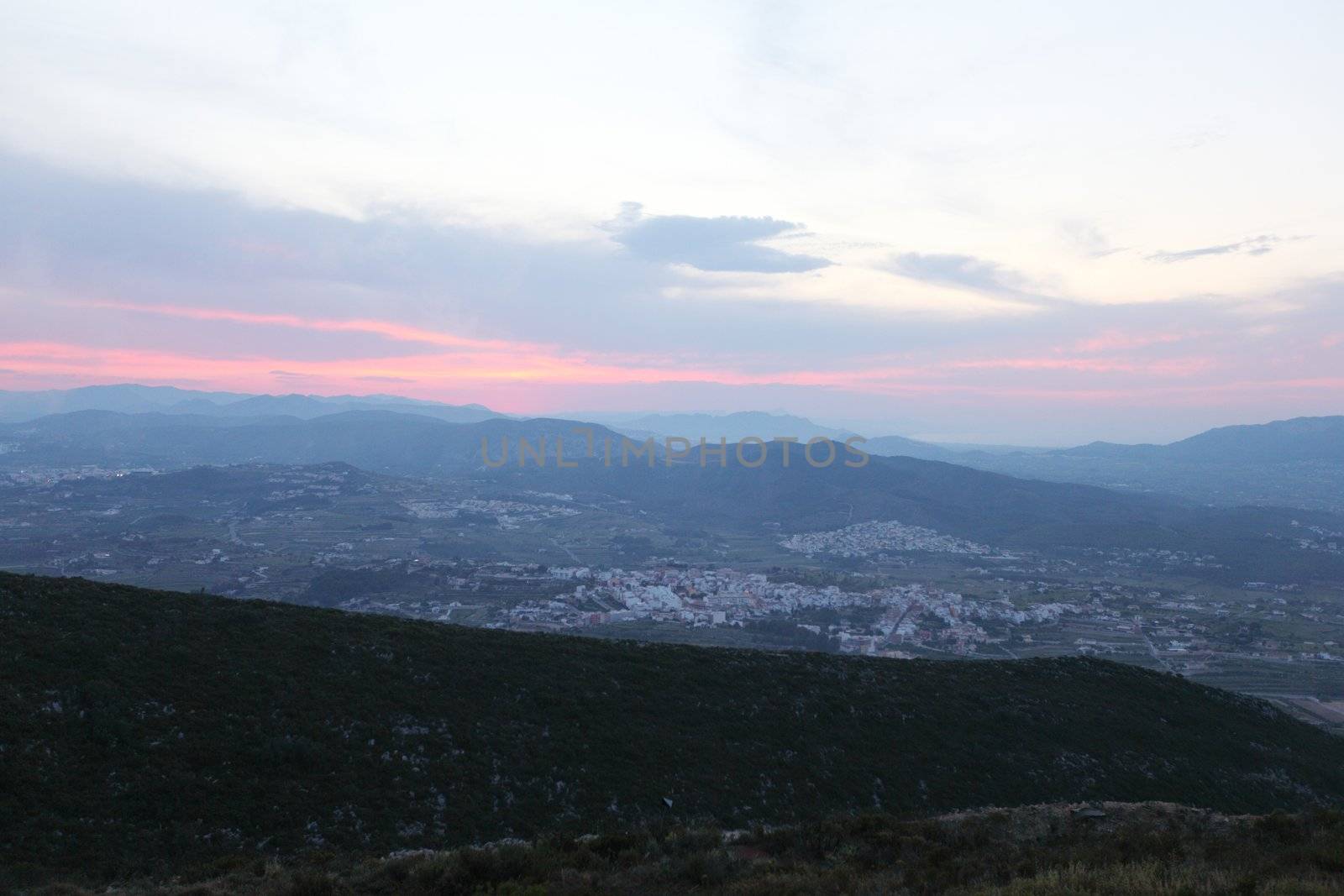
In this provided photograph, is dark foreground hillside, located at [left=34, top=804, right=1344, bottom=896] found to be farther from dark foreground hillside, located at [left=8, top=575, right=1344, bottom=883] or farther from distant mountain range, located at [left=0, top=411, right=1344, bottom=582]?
distant mountain range, located at [left=0, top=411, right=1344, bottom=582]

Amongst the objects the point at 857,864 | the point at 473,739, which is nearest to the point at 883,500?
the point at 473,739

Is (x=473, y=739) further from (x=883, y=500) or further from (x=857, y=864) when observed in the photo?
(x=883, y=500)

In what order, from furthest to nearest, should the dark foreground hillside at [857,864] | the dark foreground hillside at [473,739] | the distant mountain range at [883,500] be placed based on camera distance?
the distant mountain range at [883,500] < the dark foreground hillside at [473,739] < the dark foreground hillside at [857,864]

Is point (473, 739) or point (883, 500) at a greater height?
point (473, 739)

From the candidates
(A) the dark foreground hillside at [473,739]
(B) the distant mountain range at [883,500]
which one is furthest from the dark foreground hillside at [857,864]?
(B) the distant mountain range at [883,500]

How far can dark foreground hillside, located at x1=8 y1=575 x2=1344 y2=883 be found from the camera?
40.2ft

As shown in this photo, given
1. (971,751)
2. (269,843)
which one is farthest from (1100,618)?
(269,843)

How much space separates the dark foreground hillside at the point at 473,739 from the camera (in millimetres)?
12266

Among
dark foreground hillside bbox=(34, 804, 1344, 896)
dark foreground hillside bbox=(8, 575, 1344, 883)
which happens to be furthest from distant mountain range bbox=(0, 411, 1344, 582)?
dark foreground hillside bbox=(34, 804, 1344, 896)

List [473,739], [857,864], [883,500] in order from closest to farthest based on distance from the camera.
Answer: [857,864] → [473,739] → [883,500]

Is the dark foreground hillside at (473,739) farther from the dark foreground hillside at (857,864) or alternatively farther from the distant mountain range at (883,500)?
the distant mountain range at (883,500)

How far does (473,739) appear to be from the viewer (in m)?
16.3

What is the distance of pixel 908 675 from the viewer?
2548cm

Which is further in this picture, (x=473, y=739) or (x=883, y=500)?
(x=883, y=500)
